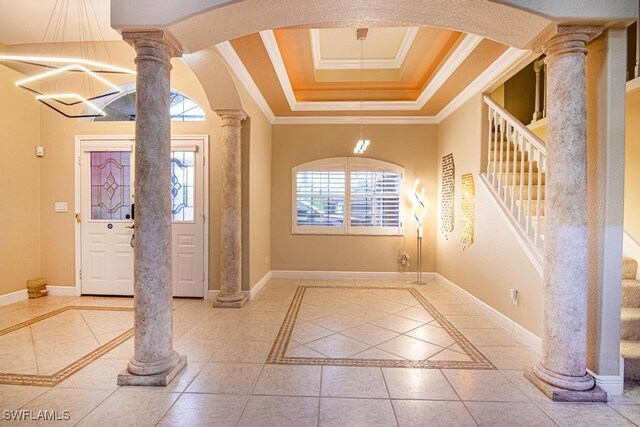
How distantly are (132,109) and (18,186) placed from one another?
1.87 m

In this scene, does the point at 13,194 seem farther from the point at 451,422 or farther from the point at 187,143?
the point at 451,422

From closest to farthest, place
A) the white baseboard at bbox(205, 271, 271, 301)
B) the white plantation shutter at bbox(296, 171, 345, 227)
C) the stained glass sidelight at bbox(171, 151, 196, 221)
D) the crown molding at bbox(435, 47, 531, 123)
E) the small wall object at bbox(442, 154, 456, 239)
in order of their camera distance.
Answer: the crown molding at bbox(435, 47, 531, 123) → the white baseboard at bbox(205, 271, 271, 301) → the stained glass sidelight at bbox(171, 151, 196, 221) → the small wall object at bbox(442, 154, 456, 239) → the white plantation shutter at bbox(296, 171, 345, 227)

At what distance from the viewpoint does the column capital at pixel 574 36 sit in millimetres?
2309

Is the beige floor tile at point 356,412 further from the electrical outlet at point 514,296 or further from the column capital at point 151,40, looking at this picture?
the column capital at point 151,40

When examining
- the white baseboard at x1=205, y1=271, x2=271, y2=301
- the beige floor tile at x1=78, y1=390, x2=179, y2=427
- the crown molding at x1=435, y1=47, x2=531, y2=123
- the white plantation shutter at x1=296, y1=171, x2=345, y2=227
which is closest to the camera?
the beige floor tile at x1=78, y1=390, x2=179, y2=427

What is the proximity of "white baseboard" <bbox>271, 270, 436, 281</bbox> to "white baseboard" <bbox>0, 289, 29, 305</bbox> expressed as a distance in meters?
3.64

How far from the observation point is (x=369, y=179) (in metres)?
6.20

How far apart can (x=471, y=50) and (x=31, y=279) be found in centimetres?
650

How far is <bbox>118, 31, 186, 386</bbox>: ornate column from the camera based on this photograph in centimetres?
248

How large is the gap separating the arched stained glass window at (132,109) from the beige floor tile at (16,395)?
144 inches

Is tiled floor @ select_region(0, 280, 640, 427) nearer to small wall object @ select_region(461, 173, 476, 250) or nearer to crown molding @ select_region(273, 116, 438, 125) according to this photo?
small wall object @ select_region(461, 173, 476, 250)

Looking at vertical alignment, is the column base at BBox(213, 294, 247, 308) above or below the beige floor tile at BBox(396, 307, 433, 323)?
above

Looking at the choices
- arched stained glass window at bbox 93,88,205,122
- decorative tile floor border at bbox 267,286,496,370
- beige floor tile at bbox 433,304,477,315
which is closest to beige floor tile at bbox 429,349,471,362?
decorative tile floor border at bbox 267,286,496,370

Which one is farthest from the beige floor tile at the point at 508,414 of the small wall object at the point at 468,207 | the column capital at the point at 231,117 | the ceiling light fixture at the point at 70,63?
the ceiling light fixture at the point at 70,63
